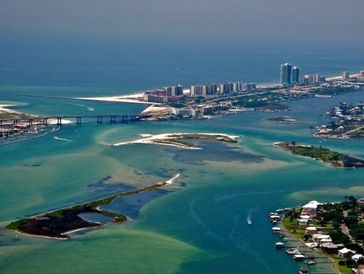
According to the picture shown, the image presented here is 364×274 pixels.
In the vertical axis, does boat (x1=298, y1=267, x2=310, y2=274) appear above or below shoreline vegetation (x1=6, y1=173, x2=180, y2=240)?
below

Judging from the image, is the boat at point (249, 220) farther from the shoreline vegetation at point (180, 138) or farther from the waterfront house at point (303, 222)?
the shoreline vegetation at point (180, 138)

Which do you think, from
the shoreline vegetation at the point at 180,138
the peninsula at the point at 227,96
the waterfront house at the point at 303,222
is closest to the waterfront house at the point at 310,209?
the waterfront house at the point at 303,222

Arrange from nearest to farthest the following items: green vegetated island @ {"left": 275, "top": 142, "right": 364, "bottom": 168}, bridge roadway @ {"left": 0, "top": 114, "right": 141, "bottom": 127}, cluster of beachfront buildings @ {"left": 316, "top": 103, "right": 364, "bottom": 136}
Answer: green vegetated island @ {"left": 275, "top": 142, "right": 364, "bottom": 168} → bridge roadway @ {"left": 0, "top": 114, "right": 141, "bottom": 127} → cluster of beachfront buildings @ {"left": 316, "top": 103, "right": 364, "bottom": 136}

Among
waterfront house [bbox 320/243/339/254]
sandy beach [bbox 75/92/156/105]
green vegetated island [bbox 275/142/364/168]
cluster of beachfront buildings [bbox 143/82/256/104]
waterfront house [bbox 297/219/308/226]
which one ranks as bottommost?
waterfront house [bbox 320/243/339/254]

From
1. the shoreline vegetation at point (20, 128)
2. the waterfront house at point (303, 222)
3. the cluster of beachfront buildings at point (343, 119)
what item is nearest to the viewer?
the waterfront house at point (303, 222)

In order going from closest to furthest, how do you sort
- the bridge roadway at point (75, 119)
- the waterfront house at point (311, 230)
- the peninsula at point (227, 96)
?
the waterfront house at point (311, 230) → the bridge roadway at point (75, 119) → the peninsula at point (227, 96)

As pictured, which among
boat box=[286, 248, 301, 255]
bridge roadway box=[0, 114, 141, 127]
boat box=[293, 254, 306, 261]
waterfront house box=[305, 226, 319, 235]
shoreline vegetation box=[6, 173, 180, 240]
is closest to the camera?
boat box=[293, 254, 306, 261]

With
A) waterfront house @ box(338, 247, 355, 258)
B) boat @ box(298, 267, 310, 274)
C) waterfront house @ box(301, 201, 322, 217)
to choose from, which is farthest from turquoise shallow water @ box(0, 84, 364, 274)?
waterfront house @ box(301, 201, 322, 217)

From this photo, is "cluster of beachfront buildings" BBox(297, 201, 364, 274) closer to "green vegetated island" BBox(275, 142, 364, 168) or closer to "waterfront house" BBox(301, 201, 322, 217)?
"waterfront house" BBox(301, 201, 322, 217)

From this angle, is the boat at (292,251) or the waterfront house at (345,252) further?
the boat at (292,251)
